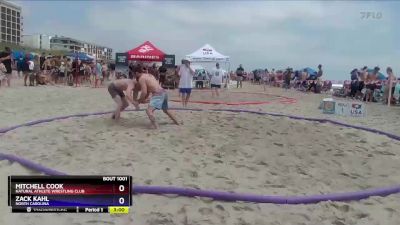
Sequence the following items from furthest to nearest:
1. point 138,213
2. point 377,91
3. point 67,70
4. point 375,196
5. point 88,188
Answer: point 67,70 < point 377,91 < point 375,196 < point 138,213 < point 88,188

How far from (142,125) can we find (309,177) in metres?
3.58

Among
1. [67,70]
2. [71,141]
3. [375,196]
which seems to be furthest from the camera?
[67,70]

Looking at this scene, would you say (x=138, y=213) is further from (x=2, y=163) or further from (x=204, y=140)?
(x=204, y=140)

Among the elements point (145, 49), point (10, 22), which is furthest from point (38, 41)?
point (145, 49)

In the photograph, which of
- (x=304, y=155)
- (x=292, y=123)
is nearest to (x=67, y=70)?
(x=292, y=123)

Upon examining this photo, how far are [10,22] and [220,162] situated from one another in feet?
324

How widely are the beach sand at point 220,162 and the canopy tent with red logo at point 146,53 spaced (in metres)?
15.8

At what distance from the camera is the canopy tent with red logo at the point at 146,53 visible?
24.5 m

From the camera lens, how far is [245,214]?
13.9 ft

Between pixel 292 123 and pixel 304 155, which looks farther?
pixel 292 123

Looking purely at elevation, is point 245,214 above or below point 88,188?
below
